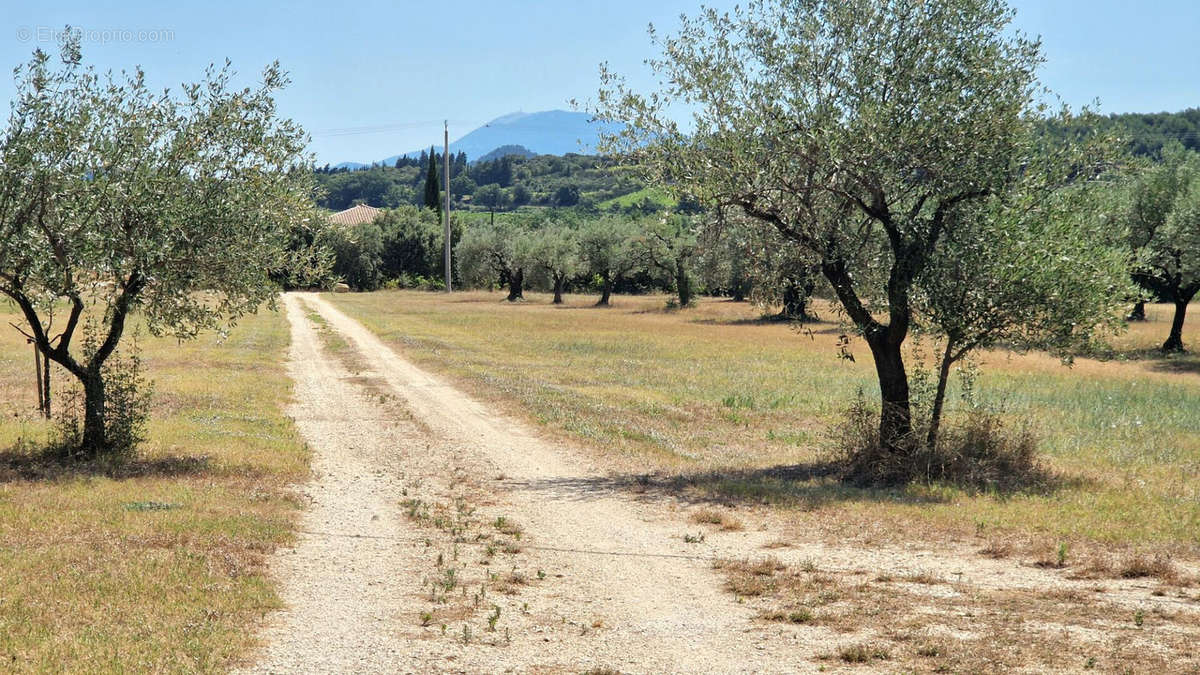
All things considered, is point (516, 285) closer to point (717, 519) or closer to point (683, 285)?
point (683, 285)

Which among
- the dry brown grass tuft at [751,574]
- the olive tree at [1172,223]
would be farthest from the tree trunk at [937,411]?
the olive tree at [1172,223]

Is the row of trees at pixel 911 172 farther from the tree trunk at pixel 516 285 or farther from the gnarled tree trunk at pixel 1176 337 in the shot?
the tree trunk at pixel 516 285

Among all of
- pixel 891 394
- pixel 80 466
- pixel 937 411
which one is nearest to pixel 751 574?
pixel 937 411

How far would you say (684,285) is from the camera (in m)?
87.1

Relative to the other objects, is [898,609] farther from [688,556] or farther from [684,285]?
[684,285]

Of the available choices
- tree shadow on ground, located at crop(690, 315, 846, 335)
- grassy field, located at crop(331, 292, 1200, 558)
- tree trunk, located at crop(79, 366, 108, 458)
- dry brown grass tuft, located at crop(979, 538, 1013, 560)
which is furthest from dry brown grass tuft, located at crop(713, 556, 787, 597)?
tree shadow on ground, located at crop(690, 315, 846, 335)

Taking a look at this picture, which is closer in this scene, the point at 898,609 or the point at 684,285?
the point at 898,609

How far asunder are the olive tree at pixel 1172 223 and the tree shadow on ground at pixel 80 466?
40.5 metres

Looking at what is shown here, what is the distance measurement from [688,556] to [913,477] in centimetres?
633

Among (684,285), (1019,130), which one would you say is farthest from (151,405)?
(684,285)

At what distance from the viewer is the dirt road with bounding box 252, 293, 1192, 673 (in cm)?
830

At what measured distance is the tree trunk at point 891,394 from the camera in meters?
17.4

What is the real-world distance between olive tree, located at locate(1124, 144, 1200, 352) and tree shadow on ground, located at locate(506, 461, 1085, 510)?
32.4 metres

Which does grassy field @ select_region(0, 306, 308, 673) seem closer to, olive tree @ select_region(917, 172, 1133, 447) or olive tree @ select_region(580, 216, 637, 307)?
olive tree @ select_region(917, 172, 1133, 447)
